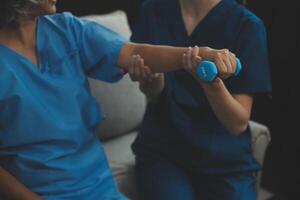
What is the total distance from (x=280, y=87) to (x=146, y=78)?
32.1 inches

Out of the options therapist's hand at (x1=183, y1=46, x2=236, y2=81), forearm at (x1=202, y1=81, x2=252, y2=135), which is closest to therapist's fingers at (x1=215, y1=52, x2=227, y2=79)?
therapist's hand at (x1=183, y1=46, x2=236, y2=81)

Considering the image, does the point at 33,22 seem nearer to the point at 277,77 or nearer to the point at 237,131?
the point at 237,131

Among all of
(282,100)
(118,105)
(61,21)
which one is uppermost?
(61,21)

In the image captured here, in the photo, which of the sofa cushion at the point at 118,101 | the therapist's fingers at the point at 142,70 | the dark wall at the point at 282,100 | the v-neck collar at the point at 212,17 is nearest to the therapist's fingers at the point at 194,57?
the therapist's fingers at the point at 142,70

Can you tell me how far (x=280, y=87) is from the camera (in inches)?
68.6

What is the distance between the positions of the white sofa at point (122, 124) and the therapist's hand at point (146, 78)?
0.27 m

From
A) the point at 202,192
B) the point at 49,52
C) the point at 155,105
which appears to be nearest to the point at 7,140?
the point at 49,52

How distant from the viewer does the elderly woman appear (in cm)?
99

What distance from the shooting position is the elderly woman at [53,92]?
0.99m

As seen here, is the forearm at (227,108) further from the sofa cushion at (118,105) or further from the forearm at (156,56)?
the sofa cushion at (118,105)

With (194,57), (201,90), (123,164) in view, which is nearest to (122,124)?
(123,164)

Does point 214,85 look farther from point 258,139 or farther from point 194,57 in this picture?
point 258,139

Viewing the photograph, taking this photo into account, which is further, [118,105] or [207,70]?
[118,105]

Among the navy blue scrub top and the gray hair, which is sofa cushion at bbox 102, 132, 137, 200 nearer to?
the navy blue scrub top
